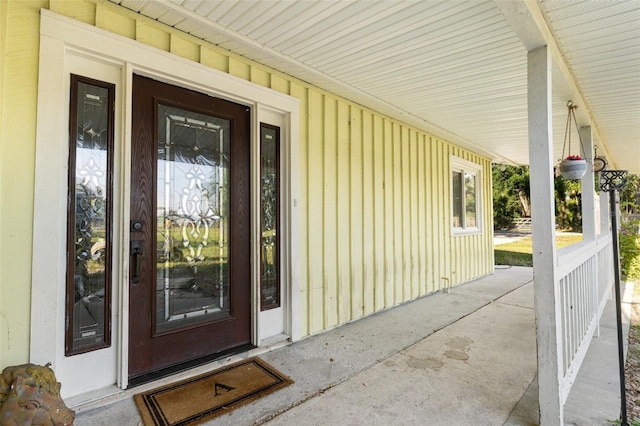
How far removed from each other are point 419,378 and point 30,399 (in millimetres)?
2315

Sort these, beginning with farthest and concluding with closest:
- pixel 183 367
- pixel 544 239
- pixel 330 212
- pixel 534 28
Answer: pixel 330 212
pixel 183 367
pixel 544 239
pixel 534 28

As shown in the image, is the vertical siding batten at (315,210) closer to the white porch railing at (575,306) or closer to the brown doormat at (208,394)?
the brown doormat at (208,394)

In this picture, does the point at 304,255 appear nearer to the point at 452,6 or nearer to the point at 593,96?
the point at 452,6

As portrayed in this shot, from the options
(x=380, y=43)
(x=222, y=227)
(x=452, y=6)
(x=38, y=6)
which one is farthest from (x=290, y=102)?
(x=38, y=6)

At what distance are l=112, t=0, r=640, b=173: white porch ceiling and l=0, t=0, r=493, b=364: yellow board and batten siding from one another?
15cm

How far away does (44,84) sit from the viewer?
71.5 inches

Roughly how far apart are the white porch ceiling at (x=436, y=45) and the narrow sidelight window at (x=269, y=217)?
698 millimetres

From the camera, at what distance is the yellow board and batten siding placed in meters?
1.77

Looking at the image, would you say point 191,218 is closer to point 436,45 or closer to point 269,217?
point 269,217

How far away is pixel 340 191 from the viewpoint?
3.59 m

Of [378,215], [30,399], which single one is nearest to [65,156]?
[30,399]

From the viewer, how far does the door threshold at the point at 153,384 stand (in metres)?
1.94

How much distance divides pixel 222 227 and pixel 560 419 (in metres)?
2.60

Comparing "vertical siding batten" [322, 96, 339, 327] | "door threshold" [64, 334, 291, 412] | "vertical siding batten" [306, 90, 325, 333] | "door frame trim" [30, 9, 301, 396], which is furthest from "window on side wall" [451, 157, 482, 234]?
"door frame trim" [30, 9, 301, 396]
